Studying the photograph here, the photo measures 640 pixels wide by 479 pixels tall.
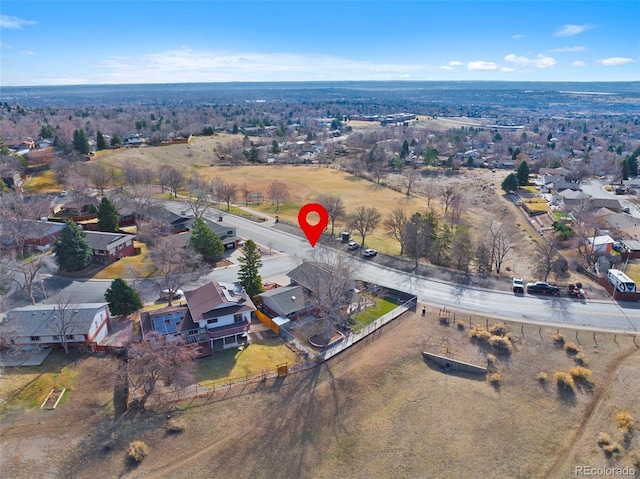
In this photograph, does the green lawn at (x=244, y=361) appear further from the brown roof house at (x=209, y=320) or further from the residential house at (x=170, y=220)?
the residential house at (x=170, y=220)

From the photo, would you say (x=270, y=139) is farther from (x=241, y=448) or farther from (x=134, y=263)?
(x=241, y=448)

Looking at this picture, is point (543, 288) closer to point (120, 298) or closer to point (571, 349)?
point (571, 349)

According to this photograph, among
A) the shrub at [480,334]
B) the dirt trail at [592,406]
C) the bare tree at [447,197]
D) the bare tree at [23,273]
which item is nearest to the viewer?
the dirt trail at [592,406]

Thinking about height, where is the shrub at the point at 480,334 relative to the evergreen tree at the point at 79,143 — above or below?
below

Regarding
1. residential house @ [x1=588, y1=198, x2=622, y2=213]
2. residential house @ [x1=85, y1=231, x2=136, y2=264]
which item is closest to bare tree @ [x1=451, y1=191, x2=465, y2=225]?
residential house @ [x1=588, y1=198, x2=622, y2=213]

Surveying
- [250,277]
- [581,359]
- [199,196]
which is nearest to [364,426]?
[581,359]

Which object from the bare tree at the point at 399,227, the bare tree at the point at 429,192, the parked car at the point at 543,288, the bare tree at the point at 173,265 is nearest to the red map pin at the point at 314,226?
the bare tree at the point at 399,227
